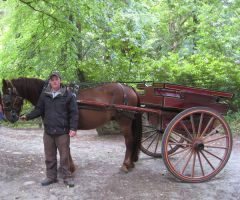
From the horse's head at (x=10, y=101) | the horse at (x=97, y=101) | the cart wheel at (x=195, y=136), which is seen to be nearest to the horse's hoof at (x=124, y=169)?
the horse at (x=97, y=101)

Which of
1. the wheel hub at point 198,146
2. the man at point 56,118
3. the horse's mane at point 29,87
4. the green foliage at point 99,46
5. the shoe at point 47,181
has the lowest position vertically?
the shoe at point 47,181

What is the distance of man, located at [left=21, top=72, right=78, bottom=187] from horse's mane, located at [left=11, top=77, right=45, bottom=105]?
0.31 m

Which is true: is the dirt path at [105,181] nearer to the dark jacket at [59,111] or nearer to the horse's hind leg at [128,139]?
the horse's hind leg at [128,139]

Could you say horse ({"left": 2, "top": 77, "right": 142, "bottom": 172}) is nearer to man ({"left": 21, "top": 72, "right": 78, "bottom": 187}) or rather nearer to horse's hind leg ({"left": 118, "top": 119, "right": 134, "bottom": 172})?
horse's hind leg ({"left": 118, "top": 119, "right": 134, "bottom": 172})

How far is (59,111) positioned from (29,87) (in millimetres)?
731

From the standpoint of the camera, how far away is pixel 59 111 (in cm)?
527

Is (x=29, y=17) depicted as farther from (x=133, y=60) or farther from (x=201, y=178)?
(x=201, y=178)

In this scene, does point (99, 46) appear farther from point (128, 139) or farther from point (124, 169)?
point (124, 169)

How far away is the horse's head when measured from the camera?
17.9ft

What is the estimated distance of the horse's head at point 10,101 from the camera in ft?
17.9

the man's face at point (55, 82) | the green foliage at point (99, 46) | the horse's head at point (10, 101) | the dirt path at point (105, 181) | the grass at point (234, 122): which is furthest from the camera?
the grass at point (234, 122)

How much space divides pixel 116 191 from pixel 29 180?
58.1 inches

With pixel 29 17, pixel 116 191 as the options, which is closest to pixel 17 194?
pixel 116 191

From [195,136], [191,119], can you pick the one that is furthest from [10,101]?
[195,136]
